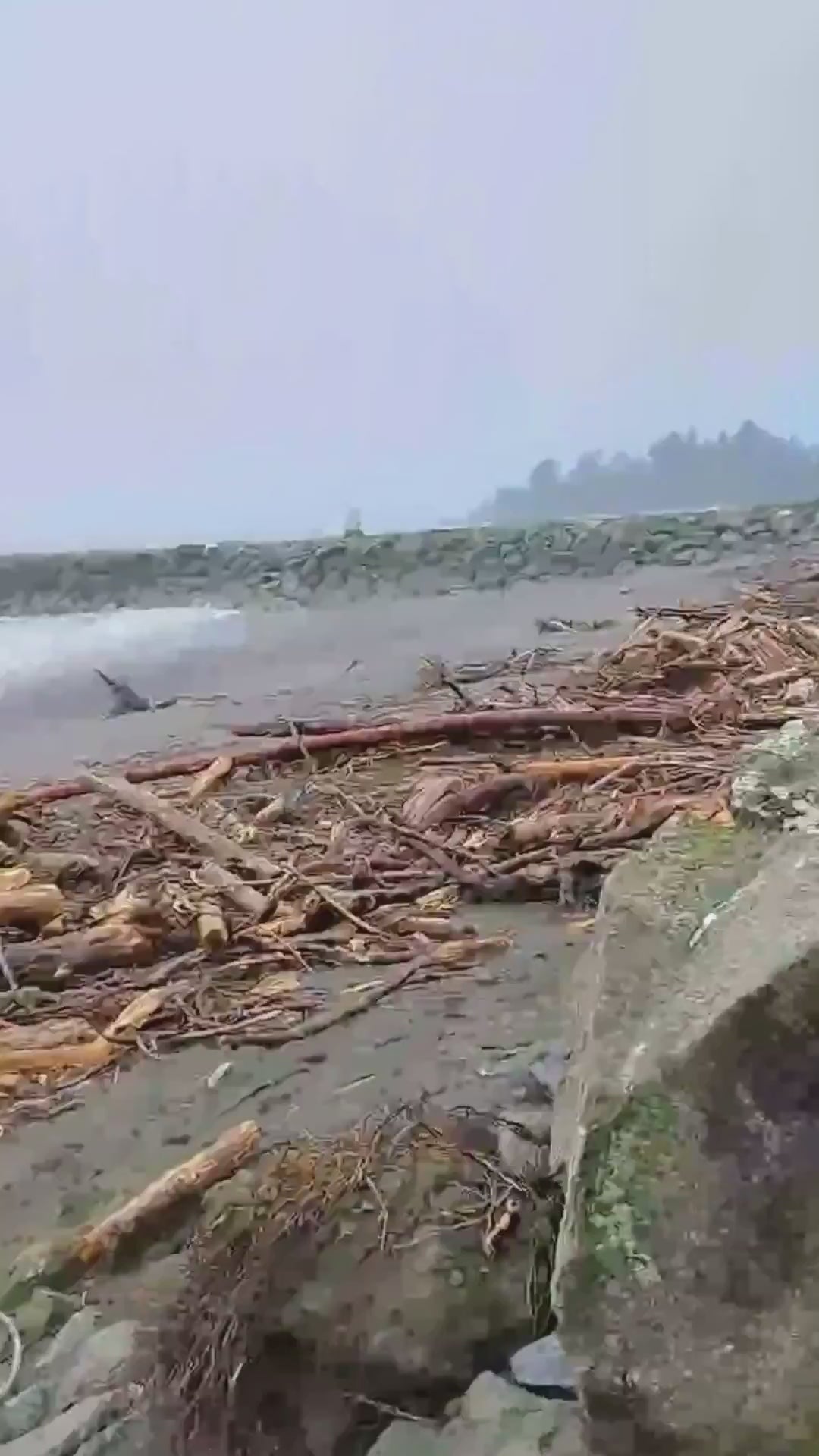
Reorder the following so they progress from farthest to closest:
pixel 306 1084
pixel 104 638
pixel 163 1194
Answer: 1. pixel 104 638
2. pixel 306 1084
3. pixel 163 1194

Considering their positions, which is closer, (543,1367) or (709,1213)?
Result: (709,1213)

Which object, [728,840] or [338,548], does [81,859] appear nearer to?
[728,840]

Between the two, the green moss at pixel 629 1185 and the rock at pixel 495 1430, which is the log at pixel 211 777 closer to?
the rock at pixel 495 1430

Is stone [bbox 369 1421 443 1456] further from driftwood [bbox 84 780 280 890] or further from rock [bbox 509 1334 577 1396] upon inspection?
driftwood [bbox 84 780 280 890]

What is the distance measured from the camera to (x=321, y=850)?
460 cm

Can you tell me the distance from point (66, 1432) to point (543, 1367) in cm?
68

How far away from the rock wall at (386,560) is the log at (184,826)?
14543mm

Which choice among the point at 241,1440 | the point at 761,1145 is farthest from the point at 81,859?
the point at 761,1145

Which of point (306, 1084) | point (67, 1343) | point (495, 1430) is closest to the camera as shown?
point (495, 1430)

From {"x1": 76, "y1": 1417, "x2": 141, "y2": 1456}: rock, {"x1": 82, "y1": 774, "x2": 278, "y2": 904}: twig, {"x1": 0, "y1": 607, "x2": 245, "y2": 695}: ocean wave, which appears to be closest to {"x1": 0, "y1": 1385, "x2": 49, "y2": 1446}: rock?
{"x1": 76, "y1": 1417, "x2": 141, "y2": 1456}: rock

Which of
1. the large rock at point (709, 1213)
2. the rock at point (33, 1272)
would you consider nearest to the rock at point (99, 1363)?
the rock at point (33, 1272)

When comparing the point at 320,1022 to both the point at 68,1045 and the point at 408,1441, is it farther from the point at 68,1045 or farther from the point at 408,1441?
the point at 408,1441

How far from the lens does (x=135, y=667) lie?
1339 cm

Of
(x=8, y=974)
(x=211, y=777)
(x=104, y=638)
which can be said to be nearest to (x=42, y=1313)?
(x=8, y=974)
